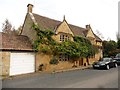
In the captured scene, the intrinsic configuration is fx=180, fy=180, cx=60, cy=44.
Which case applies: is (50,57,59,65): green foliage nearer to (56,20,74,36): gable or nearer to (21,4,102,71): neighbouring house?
(21,4,102,71): neighbouring house

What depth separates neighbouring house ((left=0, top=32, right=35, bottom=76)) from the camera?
18.3 m

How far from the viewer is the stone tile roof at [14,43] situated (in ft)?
63.1

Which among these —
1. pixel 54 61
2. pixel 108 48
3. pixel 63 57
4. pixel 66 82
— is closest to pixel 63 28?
pixel 63 57

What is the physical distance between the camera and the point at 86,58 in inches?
1182

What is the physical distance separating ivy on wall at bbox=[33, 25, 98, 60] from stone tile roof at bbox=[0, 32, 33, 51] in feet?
4.17

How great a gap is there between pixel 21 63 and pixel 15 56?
120 cm

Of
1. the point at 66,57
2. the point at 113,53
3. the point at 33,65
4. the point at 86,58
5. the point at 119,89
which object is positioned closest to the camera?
the point at 119,89

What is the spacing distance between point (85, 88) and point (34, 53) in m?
12.6

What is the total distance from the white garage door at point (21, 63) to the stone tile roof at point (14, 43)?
2.65 ft

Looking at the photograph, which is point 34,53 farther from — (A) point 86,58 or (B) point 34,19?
(A) point 86,58

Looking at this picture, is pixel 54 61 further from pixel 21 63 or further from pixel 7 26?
pixel 7 26

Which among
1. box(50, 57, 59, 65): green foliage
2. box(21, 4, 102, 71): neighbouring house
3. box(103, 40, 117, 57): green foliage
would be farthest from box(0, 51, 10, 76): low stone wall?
box(103, 40, 117, 57): green foliage

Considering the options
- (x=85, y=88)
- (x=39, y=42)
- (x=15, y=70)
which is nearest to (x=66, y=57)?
(x=39, y=42)

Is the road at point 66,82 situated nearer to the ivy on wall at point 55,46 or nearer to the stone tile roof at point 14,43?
the stone tile roof at point 14,43
